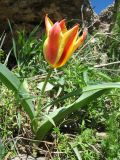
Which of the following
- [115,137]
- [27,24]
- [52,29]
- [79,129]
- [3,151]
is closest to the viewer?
[3,151]

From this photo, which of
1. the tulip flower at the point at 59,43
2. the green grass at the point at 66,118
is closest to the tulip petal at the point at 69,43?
the tulip flower at the point at 59,43

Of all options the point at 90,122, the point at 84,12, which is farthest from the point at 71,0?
the point at 90,122

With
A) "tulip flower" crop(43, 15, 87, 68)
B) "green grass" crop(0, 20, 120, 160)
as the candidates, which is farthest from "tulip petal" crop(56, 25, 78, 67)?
"green grass" crop(0, 20, 120, 160)

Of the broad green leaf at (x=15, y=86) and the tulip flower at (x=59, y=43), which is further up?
the tulip flower at (x=59, y=43)

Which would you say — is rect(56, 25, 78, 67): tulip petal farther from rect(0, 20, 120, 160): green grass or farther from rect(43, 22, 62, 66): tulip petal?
rect(0, 20, 120, 160): green grass

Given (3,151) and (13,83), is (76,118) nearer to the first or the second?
(13,83)

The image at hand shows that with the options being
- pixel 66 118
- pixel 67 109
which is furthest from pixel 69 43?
pixel 66 118

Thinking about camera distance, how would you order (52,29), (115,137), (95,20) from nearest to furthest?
1. (52,29)
2. (115,137)
3. (95,20)

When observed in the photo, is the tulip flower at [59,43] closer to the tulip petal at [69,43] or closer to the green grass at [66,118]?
the tulip petal at [69,43]
